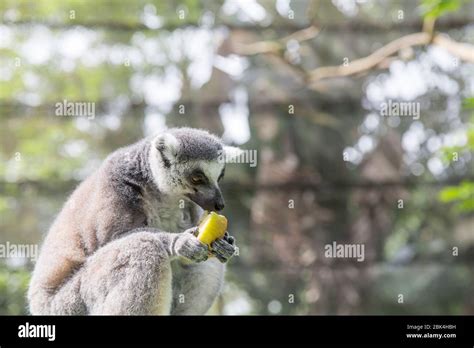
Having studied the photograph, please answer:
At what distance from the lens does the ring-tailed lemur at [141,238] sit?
9.80 feet

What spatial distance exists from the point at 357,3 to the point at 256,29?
1893 mm

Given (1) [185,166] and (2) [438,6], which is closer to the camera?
(1) [185,166]

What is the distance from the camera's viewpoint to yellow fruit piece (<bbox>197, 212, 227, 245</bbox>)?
2824 mm

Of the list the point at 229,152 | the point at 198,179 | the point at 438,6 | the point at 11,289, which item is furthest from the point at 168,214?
the point at 11,289

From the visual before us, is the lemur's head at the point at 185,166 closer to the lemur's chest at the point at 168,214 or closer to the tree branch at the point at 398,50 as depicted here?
the lemur's chest at the point at 168,214

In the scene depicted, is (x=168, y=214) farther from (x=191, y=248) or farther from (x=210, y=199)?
(x=191, y=248)

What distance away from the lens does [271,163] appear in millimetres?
9664

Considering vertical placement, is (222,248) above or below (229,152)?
below

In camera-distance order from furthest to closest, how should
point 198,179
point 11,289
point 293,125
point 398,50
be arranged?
point 293,125, point 398,50, point 11,289, point 198,179

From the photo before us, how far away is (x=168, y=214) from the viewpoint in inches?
128

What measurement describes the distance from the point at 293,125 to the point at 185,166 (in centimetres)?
686

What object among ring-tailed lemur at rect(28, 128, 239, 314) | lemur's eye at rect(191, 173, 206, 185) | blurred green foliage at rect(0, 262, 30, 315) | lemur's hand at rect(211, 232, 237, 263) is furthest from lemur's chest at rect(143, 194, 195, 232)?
blurred green foliage at rect(0, 262, 30, 315)
